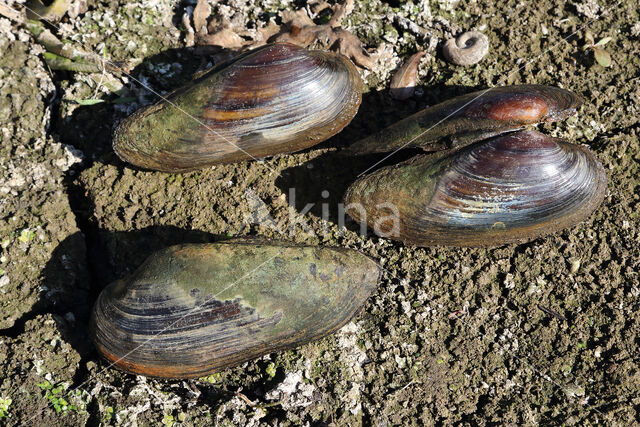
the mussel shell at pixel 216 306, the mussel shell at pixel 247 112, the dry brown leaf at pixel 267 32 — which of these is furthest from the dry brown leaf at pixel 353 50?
A: the mussel shell at pixel 216 306

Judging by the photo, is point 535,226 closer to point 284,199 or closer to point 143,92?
point 284,199

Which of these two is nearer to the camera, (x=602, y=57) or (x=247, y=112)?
(x=247, y=112)

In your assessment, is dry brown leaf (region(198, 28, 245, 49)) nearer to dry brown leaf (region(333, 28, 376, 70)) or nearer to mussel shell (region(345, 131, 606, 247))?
dry brown leaf (region(333, 28, 376, 70))

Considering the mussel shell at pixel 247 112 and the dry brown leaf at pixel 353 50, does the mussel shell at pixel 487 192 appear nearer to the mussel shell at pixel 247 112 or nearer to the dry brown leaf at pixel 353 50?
the mussel shell at pixel 247 112

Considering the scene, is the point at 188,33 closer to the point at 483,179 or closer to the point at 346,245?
the point at 346,245

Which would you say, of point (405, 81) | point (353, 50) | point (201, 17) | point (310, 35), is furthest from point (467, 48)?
point (201, 17)

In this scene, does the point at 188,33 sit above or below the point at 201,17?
below
